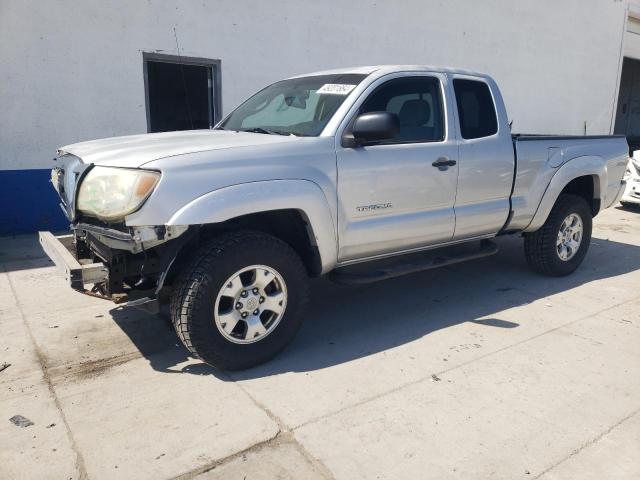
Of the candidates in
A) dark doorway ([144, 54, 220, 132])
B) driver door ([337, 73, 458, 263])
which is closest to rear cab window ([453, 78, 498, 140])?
driver door ([337, 73, 458, 263])

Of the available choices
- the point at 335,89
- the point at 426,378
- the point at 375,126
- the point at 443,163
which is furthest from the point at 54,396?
the point at 443,163

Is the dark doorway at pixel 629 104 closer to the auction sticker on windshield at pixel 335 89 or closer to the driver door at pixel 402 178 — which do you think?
the driver door at pixel 402 178

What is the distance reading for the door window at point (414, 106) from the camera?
A: 4039mm

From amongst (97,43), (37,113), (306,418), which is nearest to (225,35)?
(97,43)

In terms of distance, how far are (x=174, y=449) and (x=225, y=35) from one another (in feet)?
22.7

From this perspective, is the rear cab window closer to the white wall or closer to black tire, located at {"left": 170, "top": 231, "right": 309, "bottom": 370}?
black tire, located at {"left": 170, "top": 231, "right": 309, "bottom": 370}

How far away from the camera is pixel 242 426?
9.34 ft

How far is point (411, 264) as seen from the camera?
425 centimetres

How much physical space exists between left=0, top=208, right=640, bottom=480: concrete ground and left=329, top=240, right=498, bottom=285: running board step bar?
1.35 feet

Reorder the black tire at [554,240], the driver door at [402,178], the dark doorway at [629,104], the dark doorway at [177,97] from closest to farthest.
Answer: the driver door at [402,178]
the black tire at [554,240]
the dark doorway at [177,97]
the dark doorway at [629,104]

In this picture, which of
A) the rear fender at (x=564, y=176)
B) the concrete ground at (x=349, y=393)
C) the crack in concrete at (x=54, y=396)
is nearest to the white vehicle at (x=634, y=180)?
the rear fender at (x=564, y=176)

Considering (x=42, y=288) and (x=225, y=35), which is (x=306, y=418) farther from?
(x=225, y=35)

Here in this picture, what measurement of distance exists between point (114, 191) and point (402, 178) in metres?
1.94

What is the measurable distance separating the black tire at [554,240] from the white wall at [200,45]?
5.14m
